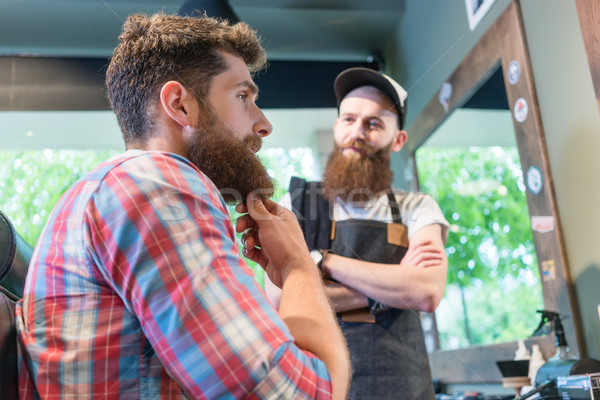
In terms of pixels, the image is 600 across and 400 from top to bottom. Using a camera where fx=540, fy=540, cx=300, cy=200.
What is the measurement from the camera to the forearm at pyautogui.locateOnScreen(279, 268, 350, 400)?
2.19ft

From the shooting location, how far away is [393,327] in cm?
158

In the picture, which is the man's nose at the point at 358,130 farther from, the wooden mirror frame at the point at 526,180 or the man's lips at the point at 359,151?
the wooden mirror frame at the point at 526,180

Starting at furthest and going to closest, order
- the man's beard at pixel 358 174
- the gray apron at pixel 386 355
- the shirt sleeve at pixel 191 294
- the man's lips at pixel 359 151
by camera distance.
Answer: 1. the man's lips at pixel 359 151
2. the man's beard at pixel 358 174
3. the gray apron at pixel 386 355
4. the shirt sleeve at pixel 191 294

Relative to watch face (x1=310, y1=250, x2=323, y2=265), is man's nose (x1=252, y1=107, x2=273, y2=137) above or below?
above

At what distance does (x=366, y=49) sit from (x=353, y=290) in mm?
2693

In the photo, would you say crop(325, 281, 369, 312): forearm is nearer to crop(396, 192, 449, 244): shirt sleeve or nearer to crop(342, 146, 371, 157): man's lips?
crop(396, 192, 449, 244): shirt sleeve

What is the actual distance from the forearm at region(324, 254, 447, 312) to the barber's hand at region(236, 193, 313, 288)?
62cm

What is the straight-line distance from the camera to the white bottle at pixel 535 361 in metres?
1.88

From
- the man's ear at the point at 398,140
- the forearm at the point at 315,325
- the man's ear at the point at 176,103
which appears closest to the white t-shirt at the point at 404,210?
the man's ear at the point at 398,140

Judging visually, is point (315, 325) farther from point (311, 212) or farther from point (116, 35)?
point (116, 35)

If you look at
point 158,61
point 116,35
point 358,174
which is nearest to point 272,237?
point 158,61

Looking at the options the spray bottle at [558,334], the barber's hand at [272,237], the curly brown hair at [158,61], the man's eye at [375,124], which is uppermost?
the man's eye at [375,124]

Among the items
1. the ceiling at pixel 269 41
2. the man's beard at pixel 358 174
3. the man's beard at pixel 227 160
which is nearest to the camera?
the man's beard at pixel 227 160

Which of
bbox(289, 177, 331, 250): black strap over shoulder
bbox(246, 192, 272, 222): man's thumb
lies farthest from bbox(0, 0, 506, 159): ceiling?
bbox(246, 192, 272, 222): man's thumb
